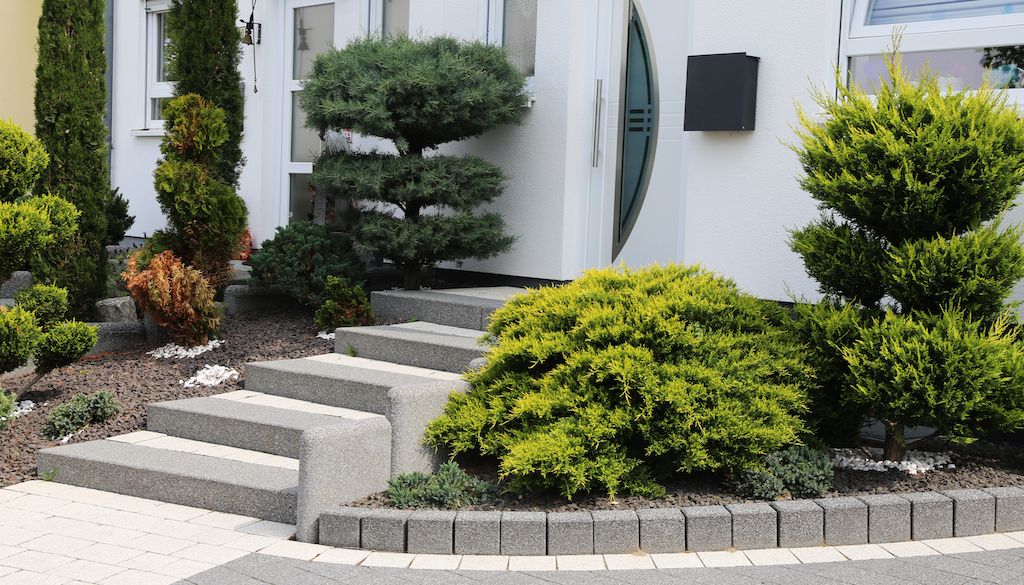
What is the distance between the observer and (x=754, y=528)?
459cm

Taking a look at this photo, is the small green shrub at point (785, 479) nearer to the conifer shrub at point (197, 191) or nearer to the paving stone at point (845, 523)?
the paving stone at point (845, 523)

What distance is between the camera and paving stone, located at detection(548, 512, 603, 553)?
4.54m

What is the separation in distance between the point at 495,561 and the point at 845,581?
4.84ft

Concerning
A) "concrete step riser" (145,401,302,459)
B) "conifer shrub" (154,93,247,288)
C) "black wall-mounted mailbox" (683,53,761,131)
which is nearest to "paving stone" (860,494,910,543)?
"black wall-mounted mailbox" (683,53,761,131)

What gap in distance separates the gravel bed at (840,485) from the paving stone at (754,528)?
0.25 meters

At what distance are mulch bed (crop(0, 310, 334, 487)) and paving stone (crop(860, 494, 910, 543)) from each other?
4282 mm

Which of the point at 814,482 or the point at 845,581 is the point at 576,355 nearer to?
the point at 814,482

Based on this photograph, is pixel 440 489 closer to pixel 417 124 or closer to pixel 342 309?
pixel 342 309

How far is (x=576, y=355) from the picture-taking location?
16.8 feet

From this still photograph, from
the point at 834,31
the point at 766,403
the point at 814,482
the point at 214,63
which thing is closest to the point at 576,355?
the point at 766,403

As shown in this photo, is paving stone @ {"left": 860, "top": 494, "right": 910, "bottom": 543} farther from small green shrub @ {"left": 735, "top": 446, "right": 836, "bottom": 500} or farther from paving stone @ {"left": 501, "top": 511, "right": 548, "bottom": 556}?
paving stone @ {"left": 501, "top": 511, "right": 548, "bottom": 556}

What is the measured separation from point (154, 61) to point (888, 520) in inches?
406

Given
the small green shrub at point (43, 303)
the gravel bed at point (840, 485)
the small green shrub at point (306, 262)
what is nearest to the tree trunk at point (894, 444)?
the gravel bed at point (840, 485)

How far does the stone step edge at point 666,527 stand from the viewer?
14.9 ft
